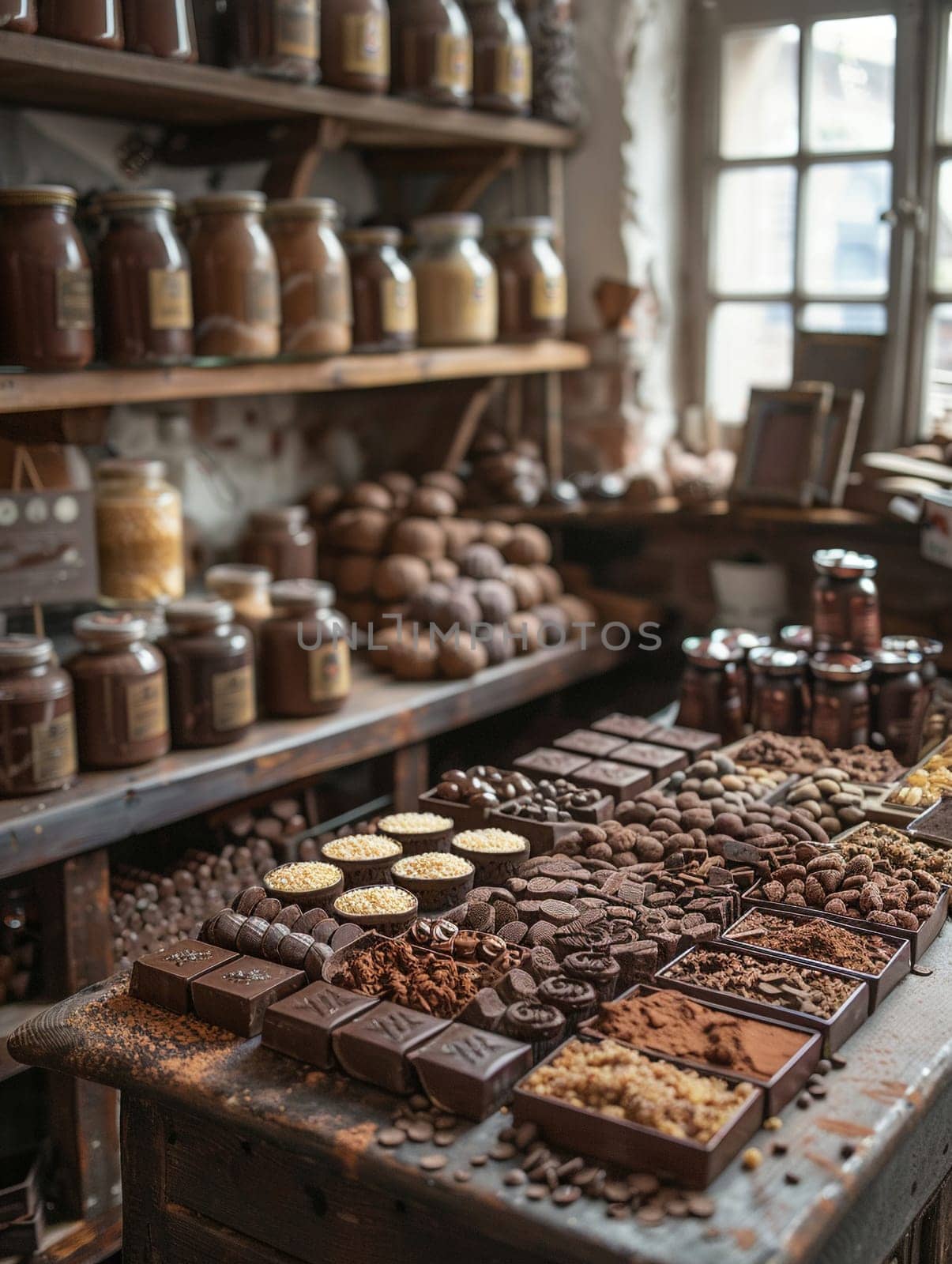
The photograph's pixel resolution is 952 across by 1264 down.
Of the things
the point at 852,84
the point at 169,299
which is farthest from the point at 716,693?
the point at 852,84

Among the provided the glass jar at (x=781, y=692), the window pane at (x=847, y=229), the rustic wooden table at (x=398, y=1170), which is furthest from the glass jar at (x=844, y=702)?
the window pane at (x=847, y=229)

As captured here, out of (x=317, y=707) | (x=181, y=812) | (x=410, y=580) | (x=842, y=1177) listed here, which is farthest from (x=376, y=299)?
(x=842, y=1177)

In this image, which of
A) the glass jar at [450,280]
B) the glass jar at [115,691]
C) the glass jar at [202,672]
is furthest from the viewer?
the glass jar at [450,280]

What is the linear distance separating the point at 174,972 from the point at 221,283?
1516 mm

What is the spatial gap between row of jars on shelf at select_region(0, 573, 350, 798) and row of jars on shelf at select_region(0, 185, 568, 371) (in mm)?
515

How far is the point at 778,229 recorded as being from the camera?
3.79 m

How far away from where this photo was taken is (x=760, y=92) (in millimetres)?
3740

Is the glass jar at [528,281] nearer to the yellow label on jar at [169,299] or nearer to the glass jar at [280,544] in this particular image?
the glass jar at [280,544]

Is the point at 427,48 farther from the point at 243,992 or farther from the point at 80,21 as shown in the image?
the point at 243,992

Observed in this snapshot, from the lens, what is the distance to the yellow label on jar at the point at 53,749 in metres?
2.36

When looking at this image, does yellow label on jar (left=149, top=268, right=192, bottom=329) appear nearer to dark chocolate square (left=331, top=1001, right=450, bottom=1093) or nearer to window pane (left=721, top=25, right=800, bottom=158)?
dark chocolate square (left=331, top=1001, right=450, bottom=1093)

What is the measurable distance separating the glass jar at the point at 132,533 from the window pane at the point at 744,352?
5.71 ft

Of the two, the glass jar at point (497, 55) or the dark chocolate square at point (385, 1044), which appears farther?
the glass jar at point (497, 55)

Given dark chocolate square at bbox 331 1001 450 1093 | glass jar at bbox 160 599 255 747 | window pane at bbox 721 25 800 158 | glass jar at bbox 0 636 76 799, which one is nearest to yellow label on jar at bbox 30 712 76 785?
glass jar at bbox 0 636 76 799
